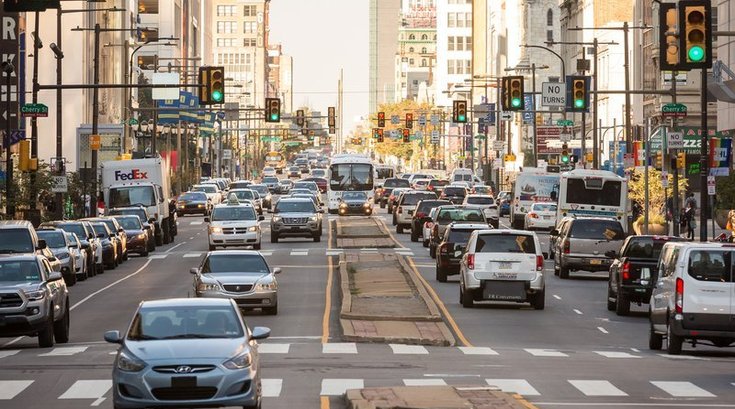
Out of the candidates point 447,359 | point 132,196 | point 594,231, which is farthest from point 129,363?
point 132,196

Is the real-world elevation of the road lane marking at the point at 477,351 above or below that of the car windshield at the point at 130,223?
below

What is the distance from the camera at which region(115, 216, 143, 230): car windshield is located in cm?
6266

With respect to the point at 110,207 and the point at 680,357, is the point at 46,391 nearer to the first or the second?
the point at 680,357

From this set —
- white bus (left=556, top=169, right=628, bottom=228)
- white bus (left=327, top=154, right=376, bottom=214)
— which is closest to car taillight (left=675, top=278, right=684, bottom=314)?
white bus (left=556, top=169, right=628, bottom=228)

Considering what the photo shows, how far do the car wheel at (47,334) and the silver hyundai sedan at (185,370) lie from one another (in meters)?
11.5

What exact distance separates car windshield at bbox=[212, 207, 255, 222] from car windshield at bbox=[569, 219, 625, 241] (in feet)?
54.8

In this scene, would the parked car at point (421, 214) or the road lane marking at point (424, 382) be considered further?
the parked car at point (421, 214)

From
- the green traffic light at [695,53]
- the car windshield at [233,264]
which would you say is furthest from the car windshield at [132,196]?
the green traffic light at [695,53]

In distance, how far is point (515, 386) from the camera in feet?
73.7

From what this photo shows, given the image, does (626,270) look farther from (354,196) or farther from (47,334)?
(354,196)

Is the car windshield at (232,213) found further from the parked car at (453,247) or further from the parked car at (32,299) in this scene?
the parked car at (32,299)

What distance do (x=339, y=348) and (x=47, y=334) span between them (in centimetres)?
526

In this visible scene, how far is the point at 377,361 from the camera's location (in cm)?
2606

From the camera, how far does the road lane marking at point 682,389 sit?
70.4 feet
